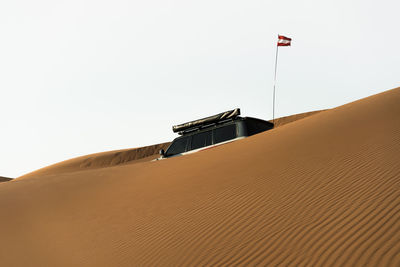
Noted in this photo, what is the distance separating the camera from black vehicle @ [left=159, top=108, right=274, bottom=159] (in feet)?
32.5

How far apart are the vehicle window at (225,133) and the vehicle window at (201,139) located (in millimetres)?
260

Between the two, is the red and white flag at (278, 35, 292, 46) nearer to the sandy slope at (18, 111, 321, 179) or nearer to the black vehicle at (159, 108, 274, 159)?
the black vehicle at (159, 108, 274, 159)

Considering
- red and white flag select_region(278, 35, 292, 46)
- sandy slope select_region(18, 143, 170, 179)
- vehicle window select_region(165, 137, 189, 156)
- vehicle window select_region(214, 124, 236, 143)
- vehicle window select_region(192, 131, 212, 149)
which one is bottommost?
sandy slope select_region(18, 143, 170, 179)

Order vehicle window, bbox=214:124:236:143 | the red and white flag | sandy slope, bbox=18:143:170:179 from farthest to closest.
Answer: sandy slope, bbox=18:143:170:179 < the red and white flag < vehicle window, bbox=214:124:236:143

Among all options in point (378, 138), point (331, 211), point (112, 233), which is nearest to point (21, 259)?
point (112, 233)

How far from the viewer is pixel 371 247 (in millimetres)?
2932

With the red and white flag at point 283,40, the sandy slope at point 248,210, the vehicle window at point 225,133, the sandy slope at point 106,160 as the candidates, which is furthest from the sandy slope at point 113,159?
the sandy slope at point 248,210

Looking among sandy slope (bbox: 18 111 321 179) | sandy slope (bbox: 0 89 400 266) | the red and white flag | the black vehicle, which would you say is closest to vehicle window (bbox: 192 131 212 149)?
the black vehicle

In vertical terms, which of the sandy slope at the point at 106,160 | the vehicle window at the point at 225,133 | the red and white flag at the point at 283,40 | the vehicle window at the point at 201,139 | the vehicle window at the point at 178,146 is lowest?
the sandy slope at the point at 106,160

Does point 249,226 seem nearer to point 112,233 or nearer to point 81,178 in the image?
point 112,233

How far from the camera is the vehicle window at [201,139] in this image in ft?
33.8

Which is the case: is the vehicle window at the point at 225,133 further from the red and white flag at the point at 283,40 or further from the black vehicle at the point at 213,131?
the red and white flag at the point at 283,40

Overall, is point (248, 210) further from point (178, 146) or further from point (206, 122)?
point (178, 146)

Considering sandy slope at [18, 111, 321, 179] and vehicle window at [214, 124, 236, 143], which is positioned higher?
vehicle window at [214, 124, 236, 143]
